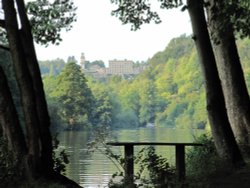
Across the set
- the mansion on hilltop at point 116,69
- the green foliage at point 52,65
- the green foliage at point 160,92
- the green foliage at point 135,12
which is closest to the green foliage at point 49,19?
the green foliage at point 135,12

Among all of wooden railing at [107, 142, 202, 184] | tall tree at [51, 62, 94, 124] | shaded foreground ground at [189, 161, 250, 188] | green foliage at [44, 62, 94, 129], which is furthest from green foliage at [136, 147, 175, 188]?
tall tree at [51, 62, 94, 124]

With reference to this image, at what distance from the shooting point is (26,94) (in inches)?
291

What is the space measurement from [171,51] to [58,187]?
118092 millimetres

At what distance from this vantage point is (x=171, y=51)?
12412 cm

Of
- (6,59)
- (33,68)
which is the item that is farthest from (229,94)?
(6,59)

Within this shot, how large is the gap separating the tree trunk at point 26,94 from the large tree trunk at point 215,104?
2.97 metres

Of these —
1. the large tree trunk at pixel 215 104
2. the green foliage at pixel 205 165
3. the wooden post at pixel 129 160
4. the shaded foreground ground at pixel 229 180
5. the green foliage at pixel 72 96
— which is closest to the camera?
the shaded foreground ground at pixel 229 180

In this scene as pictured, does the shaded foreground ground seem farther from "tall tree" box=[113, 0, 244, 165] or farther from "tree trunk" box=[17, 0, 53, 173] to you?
"tree trunk" box=[17, 0, 53, 173]

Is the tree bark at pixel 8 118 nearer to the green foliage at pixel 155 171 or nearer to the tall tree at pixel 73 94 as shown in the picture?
the green foliage at pixel 155 171

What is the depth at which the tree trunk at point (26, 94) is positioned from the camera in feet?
24.1

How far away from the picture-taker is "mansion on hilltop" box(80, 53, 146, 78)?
14562cm

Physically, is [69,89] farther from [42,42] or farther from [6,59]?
[42,42]

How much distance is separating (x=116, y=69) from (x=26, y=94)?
489ft

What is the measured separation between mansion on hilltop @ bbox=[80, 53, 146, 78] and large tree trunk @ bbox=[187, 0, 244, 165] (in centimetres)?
12937
